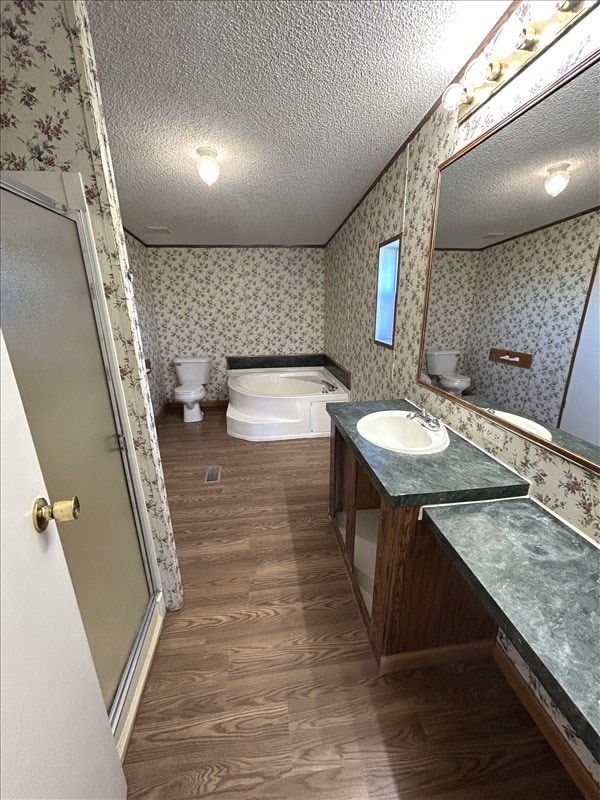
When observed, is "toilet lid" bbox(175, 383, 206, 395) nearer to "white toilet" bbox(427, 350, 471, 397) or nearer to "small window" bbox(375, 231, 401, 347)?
"small window" bbox(375, 231, 401, 347)

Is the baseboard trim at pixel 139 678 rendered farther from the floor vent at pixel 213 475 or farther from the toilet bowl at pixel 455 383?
the toilet bowl at pixel 455 383

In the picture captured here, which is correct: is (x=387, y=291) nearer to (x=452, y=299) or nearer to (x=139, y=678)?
(x=452, y=299)

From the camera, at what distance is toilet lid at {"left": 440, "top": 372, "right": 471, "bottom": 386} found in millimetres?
1455

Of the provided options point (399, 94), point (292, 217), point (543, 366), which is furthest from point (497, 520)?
point (292, 217)

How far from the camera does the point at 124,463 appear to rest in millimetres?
1240

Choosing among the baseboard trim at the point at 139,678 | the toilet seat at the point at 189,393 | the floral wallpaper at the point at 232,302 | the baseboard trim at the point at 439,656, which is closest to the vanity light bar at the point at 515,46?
the baseboard trim at the point at 439,656

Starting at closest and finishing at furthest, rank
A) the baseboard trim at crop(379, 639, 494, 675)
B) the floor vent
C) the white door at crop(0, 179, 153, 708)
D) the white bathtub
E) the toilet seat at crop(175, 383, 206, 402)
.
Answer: the white door at crop(0, 179, 153, 708), the baseboard trim at crop(379, 639, 494, 675), the floor vent, the white bathtub, the toilet seat at crop(175, 383, 206, 402)

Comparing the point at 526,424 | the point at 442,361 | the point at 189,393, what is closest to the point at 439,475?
the point at 526,424

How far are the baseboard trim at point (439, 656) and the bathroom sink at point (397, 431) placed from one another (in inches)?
33.5

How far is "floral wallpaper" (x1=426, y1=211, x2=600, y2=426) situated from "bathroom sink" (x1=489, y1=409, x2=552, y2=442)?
0.10 ft

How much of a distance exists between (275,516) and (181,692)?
107 cm

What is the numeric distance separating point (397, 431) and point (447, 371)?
16.0 inches

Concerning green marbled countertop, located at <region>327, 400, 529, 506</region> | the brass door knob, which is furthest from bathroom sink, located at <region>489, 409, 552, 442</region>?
the brass door knob

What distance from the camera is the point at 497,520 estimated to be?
949mm
